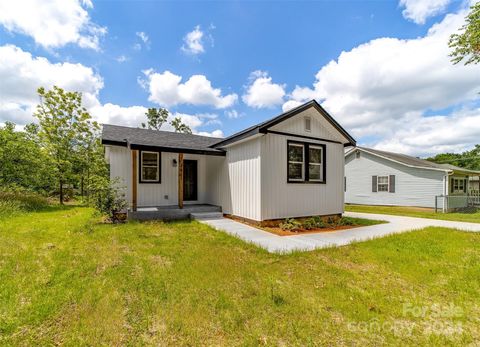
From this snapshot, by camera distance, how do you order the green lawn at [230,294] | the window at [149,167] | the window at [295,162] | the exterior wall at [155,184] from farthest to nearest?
the window at [149,167] → the exterior wall at [155,184] → the window at [295,162] → the green lawn at [230,294]

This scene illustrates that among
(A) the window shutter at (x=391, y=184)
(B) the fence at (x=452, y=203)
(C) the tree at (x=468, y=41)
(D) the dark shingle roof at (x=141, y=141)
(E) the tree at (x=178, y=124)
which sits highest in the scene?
(E) the tree at (x=178, y=124)

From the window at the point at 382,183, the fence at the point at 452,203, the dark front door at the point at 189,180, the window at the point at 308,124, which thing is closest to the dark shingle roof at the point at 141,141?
the dark front door at the point at 189,180

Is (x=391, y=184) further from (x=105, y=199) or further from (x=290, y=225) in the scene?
(x=105, y=199)

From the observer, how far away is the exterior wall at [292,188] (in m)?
7.47

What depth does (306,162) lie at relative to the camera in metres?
8.45

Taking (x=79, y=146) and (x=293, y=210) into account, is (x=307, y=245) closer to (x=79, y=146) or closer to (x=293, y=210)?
(x=293, y=210)

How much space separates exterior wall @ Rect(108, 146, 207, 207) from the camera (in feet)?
28.8

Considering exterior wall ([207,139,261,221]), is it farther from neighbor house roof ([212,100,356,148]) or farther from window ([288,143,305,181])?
window ([288,143,305,181])

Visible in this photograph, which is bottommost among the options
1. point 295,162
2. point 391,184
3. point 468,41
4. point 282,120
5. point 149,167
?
point 391,184

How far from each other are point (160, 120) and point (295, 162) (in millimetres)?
29630

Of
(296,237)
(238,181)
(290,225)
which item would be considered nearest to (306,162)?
(290,225)

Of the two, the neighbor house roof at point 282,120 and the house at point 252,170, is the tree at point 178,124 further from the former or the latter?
the neighbor house roof at point 282,120

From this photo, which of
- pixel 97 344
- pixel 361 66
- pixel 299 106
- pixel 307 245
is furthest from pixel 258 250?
pixel 361 66

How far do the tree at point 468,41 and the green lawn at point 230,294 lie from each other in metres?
6.79
